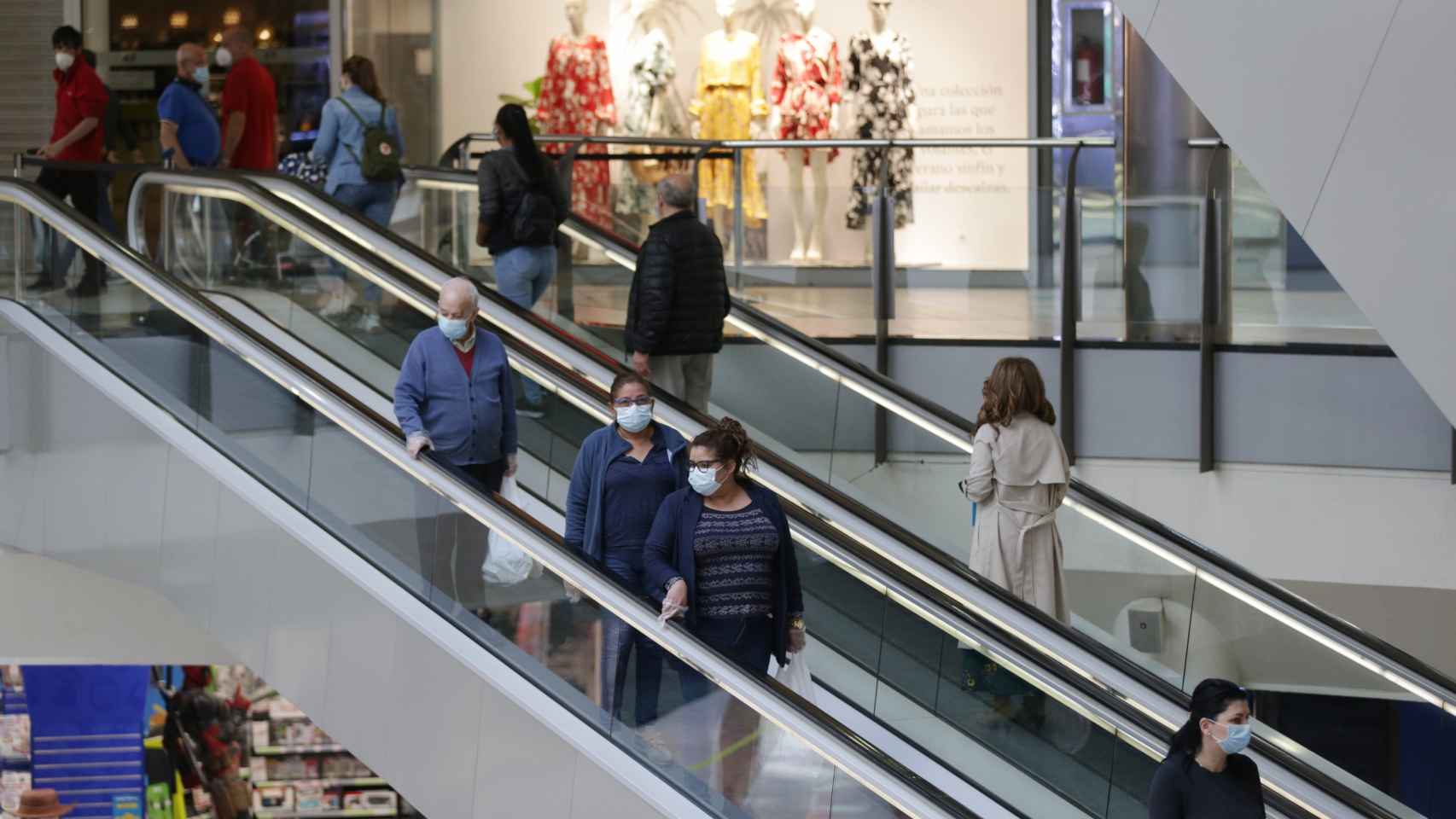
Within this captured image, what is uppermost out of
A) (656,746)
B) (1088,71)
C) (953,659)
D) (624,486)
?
(1088,71)

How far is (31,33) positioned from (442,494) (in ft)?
40.6

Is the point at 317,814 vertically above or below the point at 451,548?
below

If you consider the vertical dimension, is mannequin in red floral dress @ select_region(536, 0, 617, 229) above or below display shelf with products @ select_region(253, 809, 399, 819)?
above

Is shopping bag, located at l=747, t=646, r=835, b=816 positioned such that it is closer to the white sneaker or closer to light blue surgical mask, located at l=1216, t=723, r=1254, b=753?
the white sneaker

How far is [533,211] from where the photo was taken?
914 cm

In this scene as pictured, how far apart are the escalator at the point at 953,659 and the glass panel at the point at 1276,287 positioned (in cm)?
268

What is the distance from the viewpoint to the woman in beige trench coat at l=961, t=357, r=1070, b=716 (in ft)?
23.4

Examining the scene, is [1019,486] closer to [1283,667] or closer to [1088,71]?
[1283,667]

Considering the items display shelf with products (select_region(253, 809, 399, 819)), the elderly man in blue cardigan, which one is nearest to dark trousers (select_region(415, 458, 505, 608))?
A: the elderly man in blue cardigan

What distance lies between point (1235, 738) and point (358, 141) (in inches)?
264

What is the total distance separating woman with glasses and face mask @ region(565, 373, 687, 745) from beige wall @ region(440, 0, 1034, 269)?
5.10 meters

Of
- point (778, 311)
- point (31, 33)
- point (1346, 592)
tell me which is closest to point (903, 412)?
point (778, 311)

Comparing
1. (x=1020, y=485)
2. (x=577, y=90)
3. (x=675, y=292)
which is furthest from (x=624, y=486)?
(x=577, y=90)

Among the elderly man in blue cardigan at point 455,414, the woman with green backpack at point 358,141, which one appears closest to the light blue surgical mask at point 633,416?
the elderly man in blue cardigan at point 455,414
